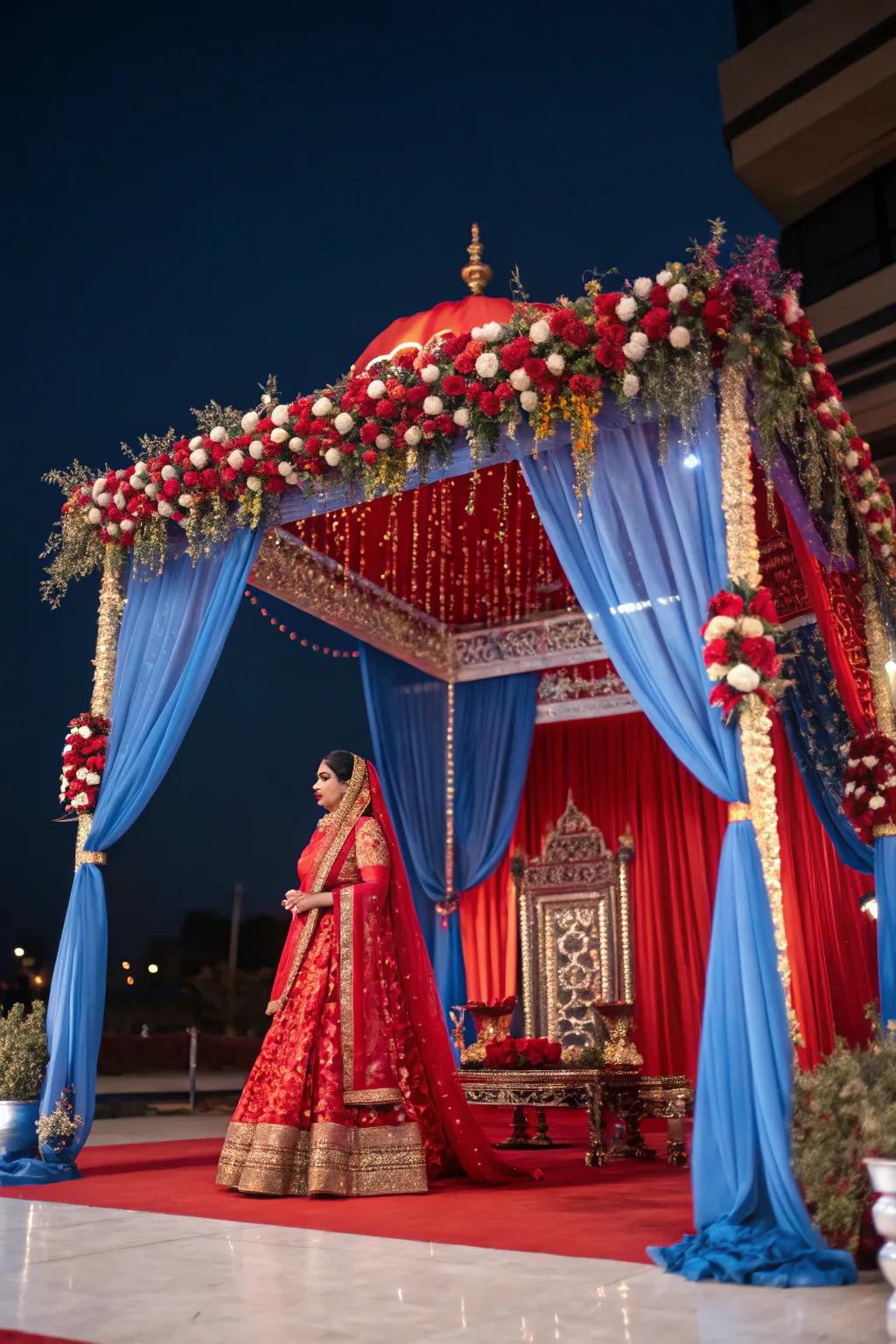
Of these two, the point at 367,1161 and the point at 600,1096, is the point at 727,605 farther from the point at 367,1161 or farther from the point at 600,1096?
the point at 600,1096

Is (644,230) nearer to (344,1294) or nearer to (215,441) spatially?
(215,441)

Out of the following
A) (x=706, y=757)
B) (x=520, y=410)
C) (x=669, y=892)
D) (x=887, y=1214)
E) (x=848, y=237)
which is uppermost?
(x=848, y=237)

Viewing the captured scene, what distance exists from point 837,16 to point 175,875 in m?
16.2

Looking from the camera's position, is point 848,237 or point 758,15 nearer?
point 848,237

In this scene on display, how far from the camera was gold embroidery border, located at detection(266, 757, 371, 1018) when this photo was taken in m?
4.71

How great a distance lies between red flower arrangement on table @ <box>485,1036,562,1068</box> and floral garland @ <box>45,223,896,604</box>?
117 inches

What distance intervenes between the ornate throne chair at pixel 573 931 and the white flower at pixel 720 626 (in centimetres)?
442

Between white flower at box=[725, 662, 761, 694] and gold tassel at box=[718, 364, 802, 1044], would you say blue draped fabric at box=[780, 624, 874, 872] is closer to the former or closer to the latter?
gold tassel at box=[718, 364, 802, 1044]

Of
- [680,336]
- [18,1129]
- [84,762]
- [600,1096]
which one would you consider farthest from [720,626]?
[18,1129]

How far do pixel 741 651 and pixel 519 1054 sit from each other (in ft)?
10.2

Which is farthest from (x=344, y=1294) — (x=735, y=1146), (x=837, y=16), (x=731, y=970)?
(x=837, y=16)

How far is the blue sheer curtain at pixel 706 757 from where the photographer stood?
319 centimetres

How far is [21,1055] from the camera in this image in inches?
203

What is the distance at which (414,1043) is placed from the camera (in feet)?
15.5
